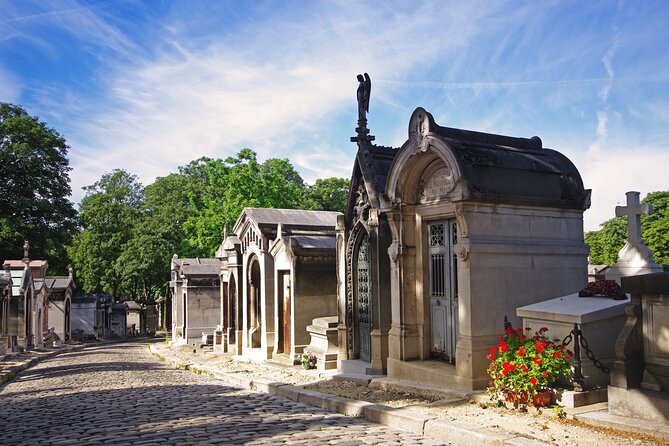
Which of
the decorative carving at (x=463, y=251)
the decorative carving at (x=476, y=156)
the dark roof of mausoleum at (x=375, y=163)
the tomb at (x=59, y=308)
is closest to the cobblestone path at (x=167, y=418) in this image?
the decorative carving at (x=463, y=251)

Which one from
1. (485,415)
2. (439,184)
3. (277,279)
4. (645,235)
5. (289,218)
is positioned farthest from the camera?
(645,235)

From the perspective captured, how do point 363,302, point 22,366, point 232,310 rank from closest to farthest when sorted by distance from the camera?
point 363,302
point 22,366
point 232,310

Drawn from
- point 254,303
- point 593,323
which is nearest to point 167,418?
point 593,323

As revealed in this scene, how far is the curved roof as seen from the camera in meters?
9.55

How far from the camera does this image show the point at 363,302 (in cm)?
1326

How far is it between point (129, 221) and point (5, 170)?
44.5ft

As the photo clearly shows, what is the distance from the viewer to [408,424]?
25.2ft

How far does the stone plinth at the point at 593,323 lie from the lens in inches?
306

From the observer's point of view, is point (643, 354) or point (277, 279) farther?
point (277, 279)

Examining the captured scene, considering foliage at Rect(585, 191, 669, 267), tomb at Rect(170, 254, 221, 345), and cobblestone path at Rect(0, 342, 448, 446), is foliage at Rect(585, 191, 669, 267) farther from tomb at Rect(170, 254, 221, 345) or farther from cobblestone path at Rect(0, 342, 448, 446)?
cobblestone path at Rect(0, 342, 448, 446)

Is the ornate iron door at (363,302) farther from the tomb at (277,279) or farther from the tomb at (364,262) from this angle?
the tomb at (277,279)

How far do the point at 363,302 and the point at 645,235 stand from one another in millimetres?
38282

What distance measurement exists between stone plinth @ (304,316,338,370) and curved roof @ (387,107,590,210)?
4.49 m

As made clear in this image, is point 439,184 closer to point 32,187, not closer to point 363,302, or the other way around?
point 363,302
